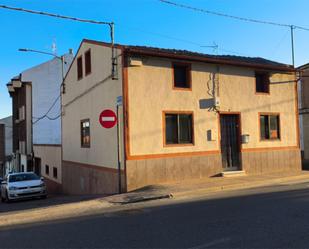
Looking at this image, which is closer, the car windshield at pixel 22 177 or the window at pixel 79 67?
the car windshield at pixel 22 177

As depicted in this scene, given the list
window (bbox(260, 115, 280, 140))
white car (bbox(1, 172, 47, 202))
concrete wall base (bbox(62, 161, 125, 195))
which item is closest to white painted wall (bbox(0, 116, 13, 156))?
concrete wall base (bbox(62, 161, 125, 195))

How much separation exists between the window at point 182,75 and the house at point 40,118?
44.1 ft

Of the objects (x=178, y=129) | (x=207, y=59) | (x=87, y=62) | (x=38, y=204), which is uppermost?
(x=87, y=62)

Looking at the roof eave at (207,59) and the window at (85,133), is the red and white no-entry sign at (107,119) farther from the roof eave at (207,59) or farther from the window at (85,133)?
the window at (85,133)

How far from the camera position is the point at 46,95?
32719mm

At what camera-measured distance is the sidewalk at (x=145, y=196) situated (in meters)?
10.2

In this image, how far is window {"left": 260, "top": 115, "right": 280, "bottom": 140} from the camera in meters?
18.6

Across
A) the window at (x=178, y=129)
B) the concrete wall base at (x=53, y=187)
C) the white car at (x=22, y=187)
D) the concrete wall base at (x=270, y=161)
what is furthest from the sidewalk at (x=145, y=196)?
the concrete wall base at (x=53, y=187)

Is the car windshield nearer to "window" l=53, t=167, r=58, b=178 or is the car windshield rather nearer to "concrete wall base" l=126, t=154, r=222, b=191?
"concrete wall base" l=126, t=154, r=222, b=191

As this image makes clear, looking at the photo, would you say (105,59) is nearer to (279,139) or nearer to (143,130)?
(143,130)

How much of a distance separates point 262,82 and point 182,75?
501cm

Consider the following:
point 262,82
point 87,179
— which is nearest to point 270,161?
point 262,82

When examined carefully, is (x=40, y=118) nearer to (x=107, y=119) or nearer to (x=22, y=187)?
(x=22, y=187)

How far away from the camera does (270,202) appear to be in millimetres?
9969
